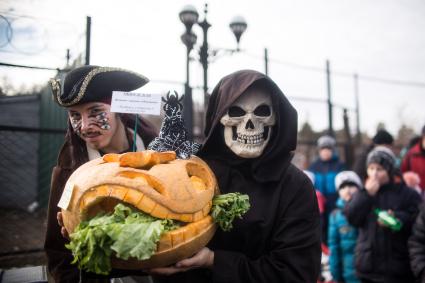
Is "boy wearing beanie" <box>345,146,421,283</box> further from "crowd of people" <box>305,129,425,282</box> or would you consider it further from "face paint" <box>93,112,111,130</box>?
"face paint" <box>93,112,111,130</box>

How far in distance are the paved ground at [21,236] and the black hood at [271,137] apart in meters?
4.17

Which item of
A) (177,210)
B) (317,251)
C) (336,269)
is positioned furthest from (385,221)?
(177,210)

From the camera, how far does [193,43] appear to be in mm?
8312

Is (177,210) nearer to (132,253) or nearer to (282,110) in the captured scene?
(132,253)

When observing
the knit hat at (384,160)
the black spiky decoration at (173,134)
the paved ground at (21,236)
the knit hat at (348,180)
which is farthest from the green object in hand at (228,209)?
the paved ground at (21,236)

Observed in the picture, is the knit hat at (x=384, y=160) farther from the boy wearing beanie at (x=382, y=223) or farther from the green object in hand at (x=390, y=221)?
the green object in hand at (x=390, y=221)

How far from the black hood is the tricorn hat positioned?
0.67m

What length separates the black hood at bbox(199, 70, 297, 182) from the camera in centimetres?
205

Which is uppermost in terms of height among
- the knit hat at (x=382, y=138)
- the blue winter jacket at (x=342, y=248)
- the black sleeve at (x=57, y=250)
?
the knit hat at (x=382, y=138)

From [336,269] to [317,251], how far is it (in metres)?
2.72

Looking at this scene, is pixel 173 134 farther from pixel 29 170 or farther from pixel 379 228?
pixel 29 170

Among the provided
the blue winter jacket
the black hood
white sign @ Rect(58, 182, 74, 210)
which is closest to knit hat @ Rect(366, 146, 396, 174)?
the blue winter jacket

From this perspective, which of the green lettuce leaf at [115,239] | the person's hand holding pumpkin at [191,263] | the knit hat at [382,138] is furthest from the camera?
the knit hat at [382,138]

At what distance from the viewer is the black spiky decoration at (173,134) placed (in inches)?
71.8
